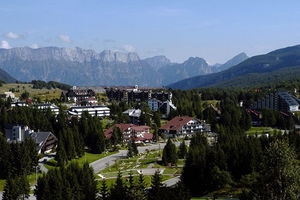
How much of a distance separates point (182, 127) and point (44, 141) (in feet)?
156

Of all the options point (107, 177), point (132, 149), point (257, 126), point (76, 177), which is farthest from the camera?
point (257, 126)

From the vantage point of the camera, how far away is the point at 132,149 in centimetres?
9269

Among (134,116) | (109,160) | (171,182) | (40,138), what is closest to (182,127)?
(134,116)

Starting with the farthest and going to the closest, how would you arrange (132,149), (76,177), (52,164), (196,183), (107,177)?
1. (132,149)
2. (52,164)
3. (107,177)
4. (196,183)
5. (76,177)

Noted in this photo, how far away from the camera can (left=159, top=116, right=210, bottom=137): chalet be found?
121 metres

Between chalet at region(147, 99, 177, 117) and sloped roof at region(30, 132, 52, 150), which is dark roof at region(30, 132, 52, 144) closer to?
sloped roof at region(30, 132, 52, 150)

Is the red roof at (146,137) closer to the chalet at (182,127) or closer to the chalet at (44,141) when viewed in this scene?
the chalet at (182,127)

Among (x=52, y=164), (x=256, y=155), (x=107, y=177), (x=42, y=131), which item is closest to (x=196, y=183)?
(x=256, y=155)

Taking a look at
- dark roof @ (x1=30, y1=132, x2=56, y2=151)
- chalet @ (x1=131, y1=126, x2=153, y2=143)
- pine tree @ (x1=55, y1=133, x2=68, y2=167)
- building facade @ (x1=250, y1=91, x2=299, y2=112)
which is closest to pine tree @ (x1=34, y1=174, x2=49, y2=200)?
pine tree @ (x1=55, y1=133, x2=68, y2=167)

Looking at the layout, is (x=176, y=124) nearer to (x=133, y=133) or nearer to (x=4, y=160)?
(x=133, y=133)

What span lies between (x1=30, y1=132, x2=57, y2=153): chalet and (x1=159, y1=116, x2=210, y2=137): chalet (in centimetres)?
3938

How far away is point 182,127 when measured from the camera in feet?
402

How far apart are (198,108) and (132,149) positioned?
195 ft

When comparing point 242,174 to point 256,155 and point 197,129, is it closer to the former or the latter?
point 256,155
